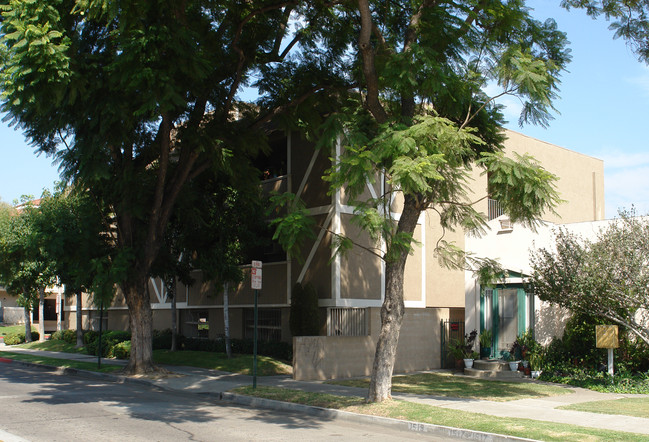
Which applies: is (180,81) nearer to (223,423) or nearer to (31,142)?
(31,142)

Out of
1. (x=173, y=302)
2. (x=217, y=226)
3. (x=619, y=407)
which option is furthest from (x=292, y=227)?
(x=173, y=302)

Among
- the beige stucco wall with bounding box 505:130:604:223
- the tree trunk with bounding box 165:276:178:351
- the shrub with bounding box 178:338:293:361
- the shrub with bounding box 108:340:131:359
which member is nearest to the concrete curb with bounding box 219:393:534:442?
the shrub with bounding box 178:338:293:361

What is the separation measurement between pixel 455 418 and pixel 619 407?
13.4ft

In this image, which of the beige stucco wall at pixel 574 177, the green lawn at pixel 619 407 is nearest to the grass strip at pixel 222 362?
the green lawn at pixel 619 407

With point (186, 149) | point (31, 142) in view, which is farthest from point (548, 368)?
point (31, 142)

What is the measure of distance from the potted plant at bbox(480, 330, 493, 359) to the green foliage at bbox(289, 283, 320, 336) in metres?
5.50

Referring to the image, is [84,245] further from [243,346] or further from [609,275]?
[609,275]

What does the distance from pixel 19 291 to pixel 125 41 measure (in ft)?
82.6

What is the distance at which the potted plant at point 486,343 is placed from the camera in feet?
68.8

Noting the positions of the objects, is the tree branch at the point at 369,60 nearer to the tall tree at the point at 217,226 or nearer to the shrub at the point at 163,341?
the tall tree at the point at 217,226

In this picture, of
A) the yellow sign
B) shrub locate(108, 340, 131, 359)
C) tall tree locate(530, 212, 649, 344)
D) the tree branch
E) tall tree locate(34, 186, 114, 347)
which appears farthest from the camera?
shrub locate(108, 340, 131, 359)

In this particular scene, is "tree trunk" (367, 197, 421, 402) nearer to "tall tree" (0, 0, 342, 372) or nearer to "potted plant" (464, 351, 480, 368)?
"tall tree" (0, 0, 342, 372)

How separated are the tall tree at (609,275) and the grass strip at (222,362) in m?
8.88

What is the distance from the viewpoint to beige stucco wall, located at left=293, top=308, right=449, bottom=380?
18.8 meters
